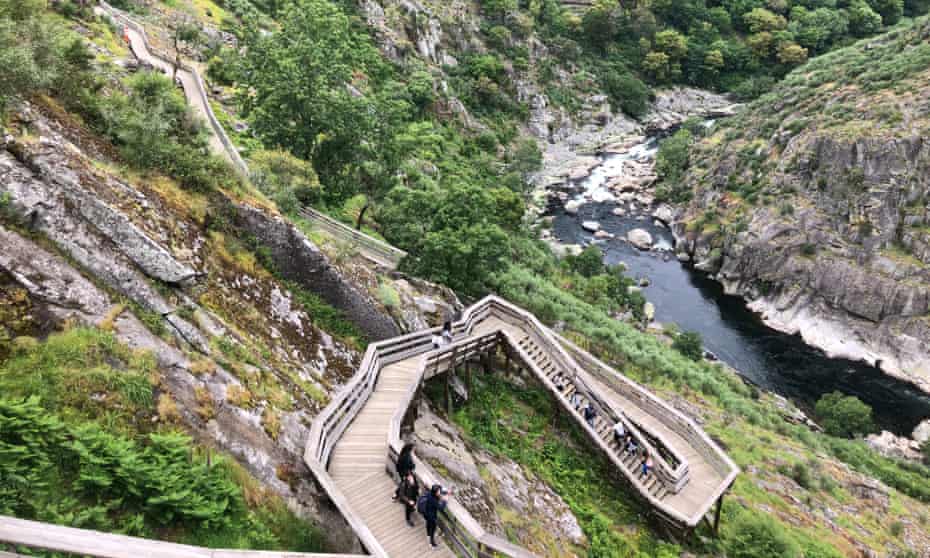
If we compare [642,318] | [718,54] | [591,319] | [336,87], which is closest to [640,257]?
[642,318]

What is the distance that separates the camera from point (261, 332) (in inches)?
634

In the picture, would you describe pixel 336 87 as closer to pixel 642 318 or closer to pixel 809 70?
pixel 642 318

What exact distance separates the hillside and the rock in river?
25.1 m

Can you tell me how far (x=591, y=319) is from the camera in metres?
36.8

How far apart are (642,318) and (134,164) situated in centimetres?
4177

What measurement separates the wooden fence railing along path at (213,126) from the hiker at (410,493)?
1277cm

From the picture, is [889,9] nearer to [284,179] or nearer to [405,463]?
[284,179]

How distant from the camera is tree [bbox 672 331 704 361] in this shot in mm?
43406

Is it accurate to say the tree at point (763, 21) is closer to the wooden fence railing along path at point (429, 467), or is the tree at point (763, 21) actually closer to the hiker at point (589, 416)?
the wooden fence railing along path at point (429, 467)

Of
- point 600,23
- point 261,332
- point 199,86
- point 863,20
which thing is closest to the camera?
point 261,332

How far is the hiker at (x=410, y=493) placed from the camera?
40.8ft

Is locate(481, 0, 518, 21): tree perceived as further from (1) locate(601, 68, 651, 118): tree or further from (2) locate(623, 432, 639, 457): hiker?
(2) locate(623, 432, 639, 457): hiker

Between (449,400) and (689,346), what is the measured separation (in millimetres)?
29723

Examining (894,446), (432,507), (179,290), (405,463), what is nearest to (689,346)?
(894,446)
